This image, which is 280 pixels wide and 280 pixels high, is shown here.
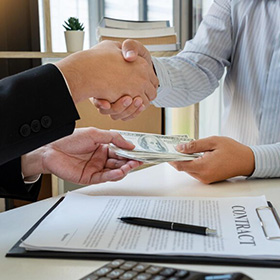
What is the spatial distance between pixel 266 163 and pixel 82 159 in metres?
0.41

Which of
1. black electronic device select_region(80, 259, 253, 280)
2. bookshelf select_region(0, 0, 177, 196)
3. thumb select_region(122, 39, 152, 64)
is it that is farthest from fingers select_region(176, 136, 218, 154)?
bookshelf select_region(0, 0, 177, 196)

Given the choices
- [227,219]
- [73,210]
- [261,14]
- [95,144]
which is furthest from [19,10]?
[227,219]

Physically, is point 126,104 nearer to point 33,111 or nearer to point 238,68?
point 33,111

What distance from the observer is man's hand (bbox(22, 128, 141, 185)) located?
90cm

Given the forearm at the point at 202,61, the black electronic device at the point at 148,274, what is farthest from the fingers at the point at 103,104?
the black electronic device at the point at 148,274

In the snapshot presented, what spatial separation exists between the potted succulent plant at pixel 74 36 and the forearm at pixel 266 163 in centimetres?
138

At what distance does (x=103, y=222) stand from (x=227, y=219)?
0.19 m

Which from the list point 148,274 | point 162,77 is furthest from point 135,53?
point 148,274

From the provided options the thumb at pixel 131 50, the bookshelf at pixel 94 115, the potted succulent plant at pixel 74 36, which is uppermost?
the potted succulent plant at pixel 74 36

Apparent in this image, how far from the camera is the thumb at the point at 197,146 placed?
3.19 ft

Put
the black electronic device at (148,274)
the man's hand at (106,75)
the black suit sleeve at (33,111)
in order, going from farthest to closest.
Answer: the man's hand at (106,75) < the black suit sleeve at (33,111) < the black electronic device at (148,274)

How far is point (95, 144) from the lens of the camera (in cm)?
96

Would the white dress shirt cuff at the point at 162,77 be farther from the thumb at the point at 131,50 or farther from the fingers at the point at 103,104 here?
the fingers at the point at 103,104

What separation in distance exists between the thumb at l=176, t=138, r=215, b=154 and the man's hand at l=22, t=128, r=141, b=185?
0.11 metres
